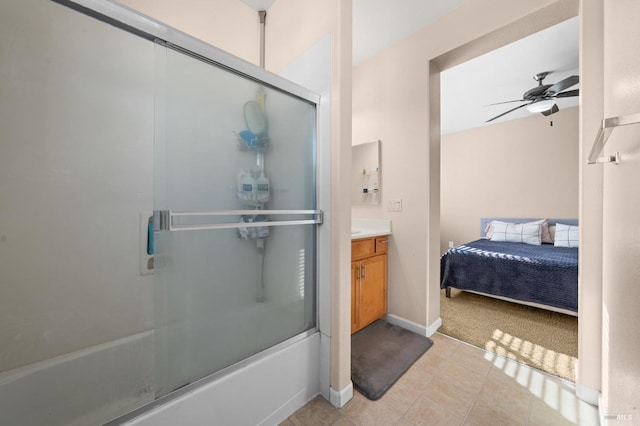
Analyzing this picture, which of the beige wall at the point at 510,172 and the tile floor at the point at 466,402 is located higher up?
the beige wall at the point at 510,172

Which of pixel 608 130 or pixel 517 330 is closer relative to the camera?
pixel 608 130

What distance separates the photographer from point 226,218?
1172 millimetres

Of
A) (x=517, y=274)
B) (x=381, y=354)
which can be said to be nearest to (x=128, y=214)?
(x=381, y=354)

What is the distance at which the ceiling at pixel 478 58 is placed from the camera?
1.92 meters

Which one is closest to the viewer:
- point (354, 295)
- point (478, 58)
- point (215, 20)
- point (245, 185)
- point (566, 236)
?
point (245, 185)

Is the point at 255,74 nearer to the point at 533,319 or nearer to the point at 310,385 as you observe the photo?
the point at 310,385

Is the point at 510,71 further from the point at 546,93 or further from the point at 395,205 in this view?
the point at 395,205

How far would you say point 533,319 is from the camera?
2373mm

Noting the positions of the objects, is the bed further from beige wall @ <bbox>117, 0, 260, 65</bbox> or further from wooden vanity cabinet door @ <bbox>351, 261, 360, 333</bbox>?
beige wall @ <bbox>117, 0, 260, 65</bbox>

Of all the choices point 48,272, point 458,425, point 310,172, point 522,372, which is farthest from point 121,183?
point 522,372

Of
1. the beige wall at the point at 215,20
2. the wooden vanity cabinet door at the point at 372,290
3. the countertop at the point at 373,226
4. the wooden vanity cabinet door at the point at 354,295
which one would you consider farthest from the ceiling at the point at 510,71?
the wooden vanity cabinet door at the point at 354,295

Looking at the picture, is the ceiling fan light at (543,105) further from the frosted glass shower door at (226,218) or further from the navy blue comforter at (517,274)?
the frosted glass shower door at (226,218)

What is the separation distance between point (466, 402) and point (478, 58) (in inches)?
120

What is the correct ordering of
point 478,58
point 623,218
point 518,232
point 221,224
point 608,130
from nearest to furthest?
point 608,130
point 623,218
point 221,224
point 478,58
point 518,232
